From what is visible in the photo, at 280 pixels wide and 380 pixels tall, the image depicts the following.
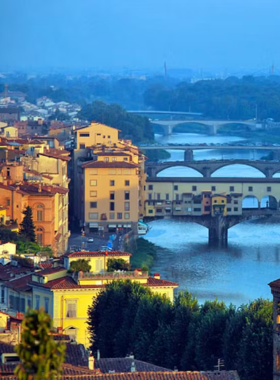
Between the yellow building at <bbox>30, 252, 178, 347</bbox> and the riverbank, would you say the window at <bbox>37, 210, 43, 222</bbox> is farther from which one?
the yellow building at <bbox>30, 252, 178, 347</bbox>

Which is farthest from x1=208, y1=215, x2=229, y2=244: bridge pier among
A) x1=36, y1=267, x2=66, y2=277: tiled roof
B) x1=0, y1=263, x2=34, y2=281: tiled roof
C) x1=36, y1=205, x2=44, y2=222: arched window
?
x1=36, y1=267, x2=66, y2=277: tiled roof

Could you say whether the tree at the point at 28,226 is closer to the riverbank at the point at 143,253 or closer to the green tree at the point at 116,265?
the riverbank at the point at 143,253

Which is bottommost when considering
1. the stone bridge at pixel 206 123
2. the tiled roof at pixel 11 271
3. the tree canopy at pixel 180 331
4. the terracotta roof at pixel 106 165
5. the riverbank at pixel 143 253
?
the tree canopy at pixel 180 331

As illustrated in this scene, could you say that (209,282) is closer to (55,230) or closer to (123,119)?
(55,230)


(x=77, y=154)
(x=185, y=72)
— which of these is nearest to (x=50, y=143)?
(x=77, y=154)

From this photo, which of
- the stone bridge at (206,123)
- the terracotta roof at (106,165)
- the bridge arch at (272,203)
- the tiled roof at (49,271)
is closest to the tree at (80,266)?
the tiled roof at (49,271)
